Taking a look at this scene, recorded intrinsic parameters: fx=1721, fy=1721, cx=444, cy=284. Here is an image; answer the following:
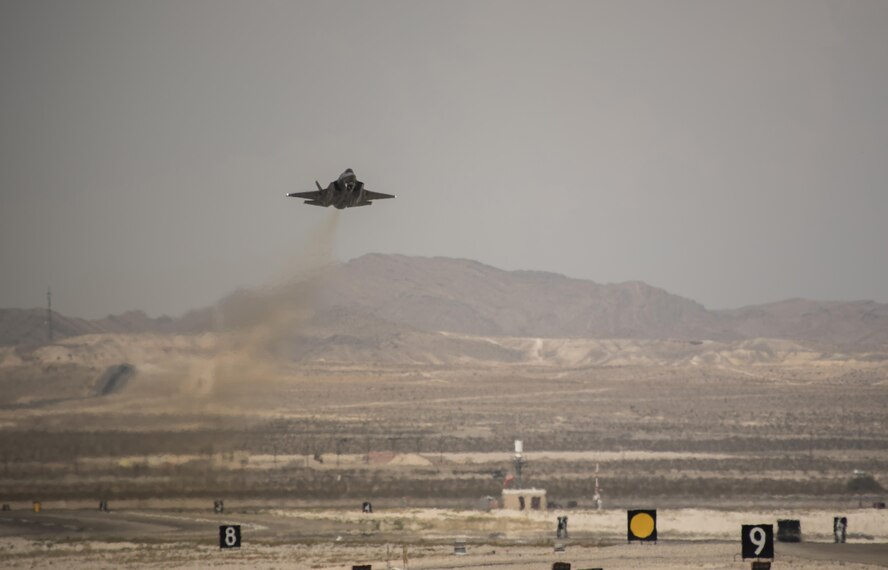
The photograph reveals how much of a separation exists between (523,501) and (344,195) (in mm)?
24544

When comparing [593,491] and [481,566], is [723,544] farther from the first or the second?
[593,491]

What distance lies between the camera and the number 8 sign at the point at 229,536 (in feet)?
254

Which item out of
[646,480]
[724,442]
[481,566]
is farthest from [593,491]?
[724,442]

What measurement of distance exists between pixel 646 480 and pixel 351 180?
152ft

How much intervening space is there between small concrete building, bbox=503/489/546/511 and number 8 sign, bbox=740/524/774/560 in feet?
96.1

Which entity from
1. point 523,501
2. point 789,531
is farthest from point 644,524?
point 523,501

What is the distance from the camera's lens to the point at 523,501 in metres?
101

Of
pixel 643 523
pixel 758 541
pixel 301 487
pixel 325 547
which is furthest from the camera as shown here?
pixel 301 487

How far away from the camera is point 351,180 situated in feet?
279

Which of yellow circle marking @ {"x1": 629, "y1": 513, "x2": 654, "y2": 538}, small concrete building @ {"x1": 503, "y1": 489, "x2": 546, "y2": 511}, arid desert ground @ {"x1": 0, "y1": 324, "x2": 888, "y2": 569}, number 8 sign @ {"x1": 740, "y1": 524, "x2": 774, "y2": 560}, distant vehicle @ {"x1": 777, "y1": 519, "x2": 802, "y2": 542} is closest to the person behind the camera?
yellow circle marking @ {"x1": 629, "y1": 513, "x2": 654, "y2": 538}

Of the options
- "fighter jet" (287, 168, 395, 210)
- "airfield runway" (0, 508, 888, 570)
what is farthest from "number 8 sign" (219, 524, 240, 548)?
"fighter jet" (287, 168, 395, 210)

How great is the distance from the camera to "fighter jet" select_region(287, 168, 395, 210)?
8525 cm

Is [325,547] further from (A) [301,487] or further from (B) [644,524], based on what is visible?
(A) [301,487]

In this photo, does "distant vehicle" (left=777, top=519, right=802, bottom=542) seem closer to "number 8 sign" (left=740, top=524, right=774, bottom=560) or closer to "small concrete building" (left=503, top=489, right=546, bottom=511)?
"number 8 sign" (left=740, top=524, right=774, bottom=560)
